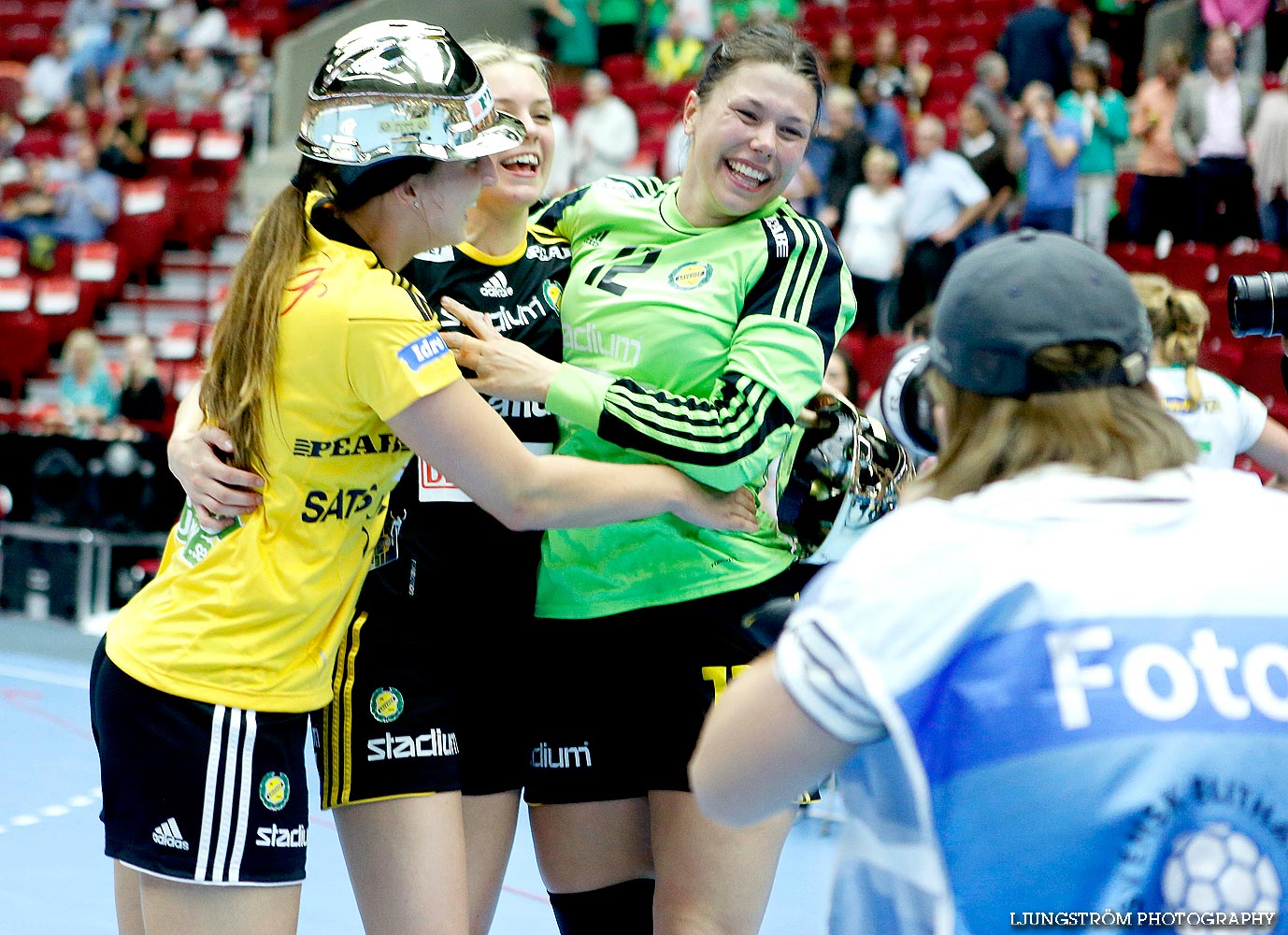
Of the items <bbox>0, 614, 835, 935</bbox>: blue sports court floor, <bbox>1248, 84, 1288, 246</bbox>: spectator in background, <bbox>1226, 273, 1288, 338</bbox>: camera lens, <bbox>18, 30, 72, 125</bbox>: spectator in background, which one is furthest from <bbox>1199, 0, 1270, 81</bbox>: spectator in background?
<bbox>18, 30, 72, 125</bbox>: spectator in background

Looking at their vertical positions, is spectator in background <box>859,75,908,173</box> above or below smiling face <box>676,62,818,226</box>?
below

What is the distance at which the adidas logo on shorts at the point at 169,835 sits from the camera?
87.3 inches

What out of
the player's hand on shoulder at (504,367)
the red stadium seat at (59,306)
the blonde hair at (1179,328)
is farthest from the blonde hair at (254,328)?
the red stadium seat at (59,306)

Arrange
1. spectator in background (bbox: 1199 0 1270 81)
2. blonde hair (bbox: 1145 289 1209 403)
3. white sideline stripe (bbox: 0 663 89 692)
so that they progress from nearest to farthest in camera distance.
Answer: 1. blonde hair (bbox: 1145 289 1209 403)
2. white sideline stripe (bbox: 0 663 89 692)
3. spectator in background (bbox: 1199 0 1270 81)

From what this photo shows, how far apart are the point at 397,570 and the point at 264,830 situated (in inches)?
22.7

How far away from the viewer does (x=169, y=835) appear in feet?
7.29

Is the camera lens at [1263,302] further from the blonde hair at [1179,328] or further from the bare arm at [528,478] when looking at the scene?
the blonde hair at [1179,328]

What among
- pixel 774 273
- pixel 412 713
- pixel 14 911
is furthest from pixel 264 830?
pixel 14 911

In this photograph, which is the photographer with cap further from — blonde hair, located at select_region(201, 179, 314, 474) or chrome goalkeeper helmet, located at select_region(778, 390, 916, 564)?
chrome goalkeeper helmet, located at select_region(778, 390, 916, 564)

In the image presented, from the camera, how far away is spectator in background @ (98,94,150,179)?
548 inches

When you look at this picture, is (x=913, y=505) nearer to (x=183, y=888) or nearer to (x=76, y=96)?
(x=183, y=888)

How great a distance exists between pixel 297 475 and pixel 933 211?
7.99 m

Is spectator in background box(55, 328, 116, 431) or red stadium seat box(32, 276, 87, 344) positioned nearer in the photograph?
spectator in background box(55, 328, 116, 431)

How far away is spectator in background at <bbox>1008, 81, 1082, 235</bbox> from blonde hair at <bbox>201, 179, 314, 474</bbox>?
7.95m
